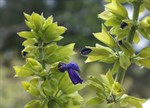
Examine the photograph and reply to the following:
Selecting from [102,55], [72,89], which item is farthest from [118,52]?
[72,89]

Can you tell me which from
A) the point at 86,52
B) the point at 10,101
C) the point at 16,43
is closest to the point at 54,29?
the point at 86,52

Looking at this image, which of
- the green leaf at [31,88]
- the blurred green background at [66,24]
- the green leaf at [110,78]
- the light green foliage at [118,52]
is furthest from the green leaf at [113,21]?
the blurred green background at [66,24]

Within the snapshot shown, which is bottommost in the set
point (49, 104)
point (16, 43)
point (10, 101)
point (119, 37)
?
point (16, 43)

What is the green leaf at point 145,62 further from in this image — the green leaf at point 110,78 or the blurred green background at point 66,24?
the blurred green background at point 66,24

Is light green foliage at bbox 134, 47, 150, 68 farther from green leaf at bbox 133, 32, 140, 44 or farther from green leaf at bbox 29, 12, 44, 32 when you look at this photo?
green leaf at bbox 29, 12, 44, 32

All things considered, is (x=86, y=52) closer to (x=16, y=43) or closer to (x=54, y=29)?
(x=54, y=29)

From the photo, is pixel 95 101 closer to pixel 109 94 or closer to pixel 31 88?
pixel 109 94
